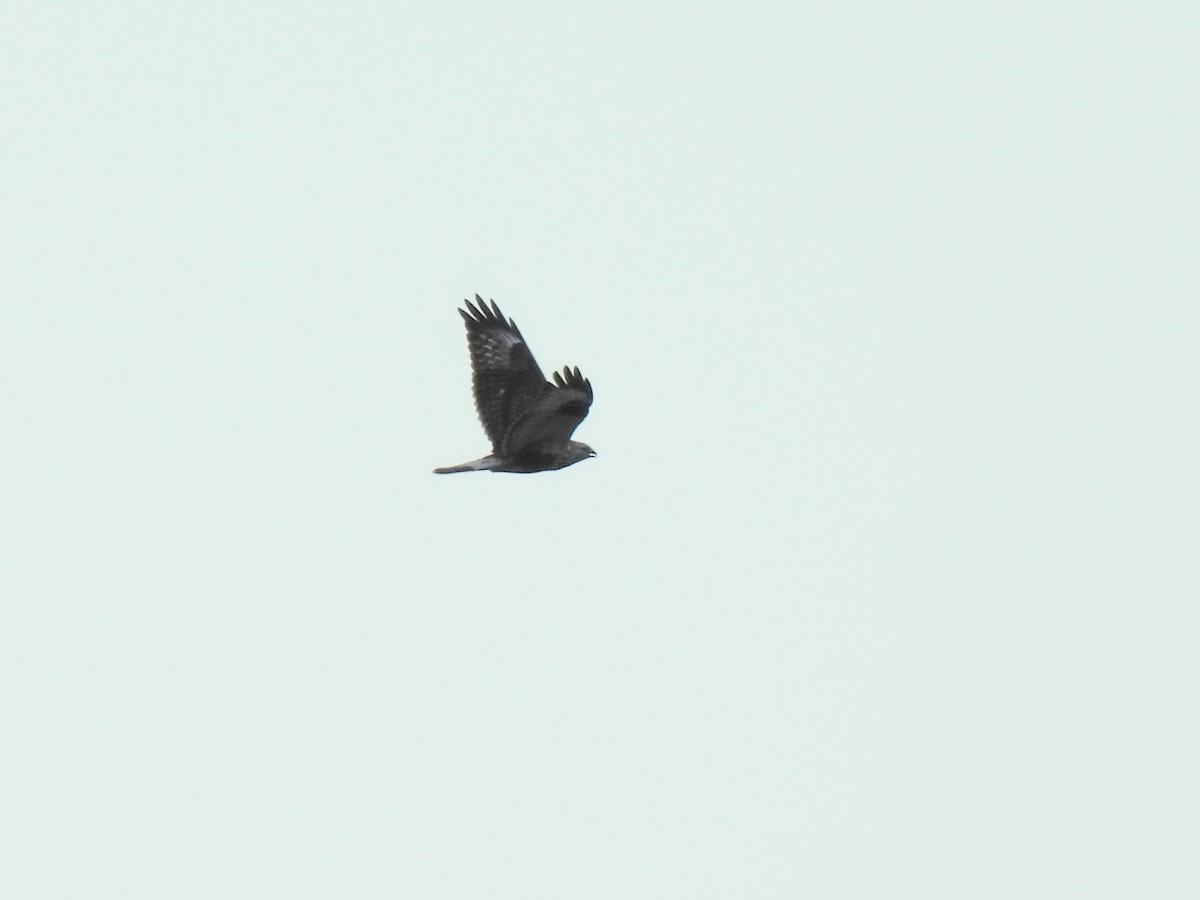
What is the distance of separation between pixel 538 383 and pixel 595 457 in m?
1.47

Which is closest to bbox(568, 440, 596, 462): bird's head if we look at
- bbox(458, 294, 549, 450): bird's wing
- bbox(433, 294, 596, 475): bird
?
bbox(433, 294, 596, 475): bird

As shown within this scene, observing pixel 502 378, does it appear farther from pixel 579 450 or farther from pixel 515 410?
pixel 579 450

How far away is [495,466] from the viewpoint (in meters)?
23.9

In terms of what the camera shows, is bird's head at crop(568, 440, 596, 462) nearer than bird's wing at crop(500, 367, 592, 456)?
No

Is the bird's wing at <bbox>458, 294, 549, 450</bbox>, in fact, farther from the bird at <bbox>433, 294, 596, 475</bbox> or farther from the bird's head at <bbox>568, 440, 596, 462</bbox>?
the bird's head at <bbox>568, 440, 596, 462</bbox>

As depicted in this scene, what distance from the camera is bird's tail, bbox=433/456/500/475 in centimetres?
2373

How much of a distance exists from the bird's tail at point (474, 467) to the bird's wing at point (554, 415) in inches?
8.1

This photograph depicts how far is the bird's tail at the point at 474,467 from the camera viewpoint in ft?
77.9

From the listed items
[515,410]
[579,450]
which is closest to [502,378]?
[515,410]

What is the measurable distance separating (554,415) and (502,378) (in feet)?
3.35

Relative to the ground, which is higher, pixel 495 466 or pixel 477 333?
pixel 477 333

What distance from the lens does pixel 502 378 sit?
24.0 m

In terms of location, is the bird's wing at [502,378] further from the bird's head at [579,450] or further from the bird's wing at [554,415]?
the bird's head at [579,450]


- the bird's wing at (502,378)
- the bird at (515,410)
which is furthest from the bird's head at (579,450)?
the bird's wing at (502,378)
